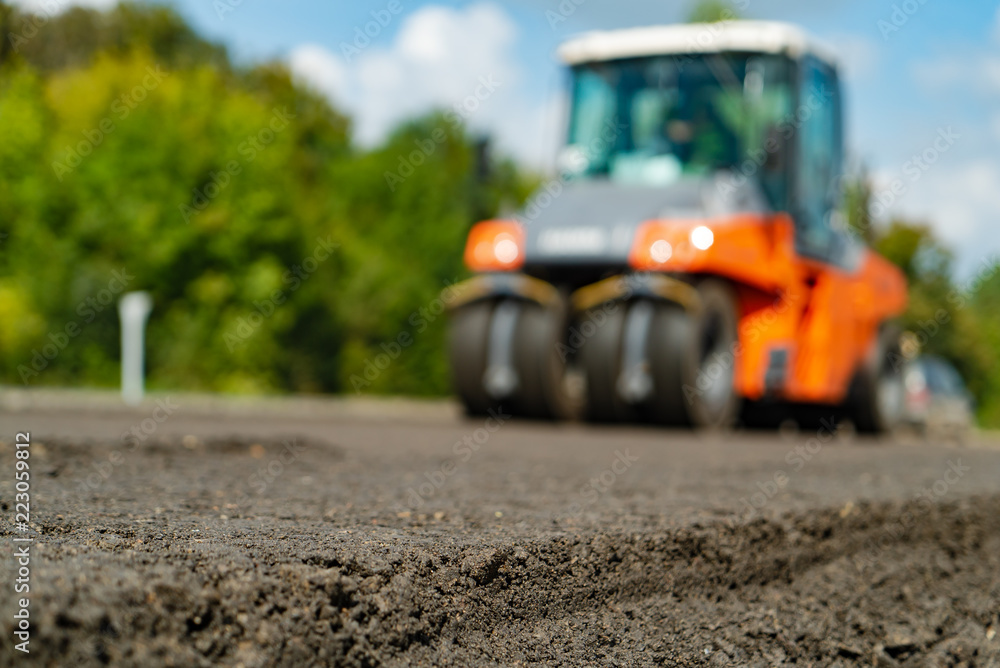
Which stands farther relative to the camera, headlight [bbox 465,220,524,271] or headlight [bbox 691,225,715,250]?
headlight [bbox 465,220,524,271]

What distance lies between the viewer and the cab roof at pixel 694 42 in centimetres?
785

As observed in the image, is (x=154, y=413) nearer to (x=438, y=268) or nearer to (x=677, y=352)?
(x=677, y=352)

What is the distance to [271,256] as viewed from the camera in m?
19.1

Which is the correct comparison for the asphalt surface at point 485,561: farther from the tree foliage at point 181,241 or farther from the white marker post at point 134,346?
the white marker post at point 134,346

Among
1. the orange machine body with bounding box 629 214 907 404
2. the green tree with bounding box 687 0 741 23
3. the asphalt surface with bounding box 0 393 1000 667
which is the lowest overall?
the asphalt surface with bounding box 0 393 1000 667

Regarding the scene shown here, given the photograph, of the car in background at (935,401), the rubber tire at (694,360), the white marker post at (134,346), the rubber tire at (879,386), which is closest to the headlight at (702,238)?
the rubber tire at (694,360)

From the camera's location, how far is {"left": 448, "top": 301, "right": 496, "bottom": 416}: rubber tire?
A: 8.00 metres

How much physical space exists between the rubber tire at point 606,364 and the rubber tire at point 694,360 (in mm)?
240

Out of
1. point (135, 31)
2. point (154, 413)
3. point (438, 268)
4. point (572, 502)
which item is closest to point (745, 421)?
point (154, 413)

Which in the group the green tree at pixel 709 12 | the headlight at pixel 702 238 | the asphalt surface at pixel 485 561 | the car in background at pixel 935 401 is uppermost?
the green tree at pixel 709 12

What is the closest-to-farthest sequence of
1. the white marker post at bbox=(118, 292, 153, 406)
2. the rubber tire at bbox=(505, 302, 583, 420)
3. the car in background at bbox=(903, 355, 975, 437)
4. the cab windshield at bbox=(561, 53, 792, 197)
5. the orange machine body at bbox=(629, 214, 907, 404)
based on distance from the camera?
1. the orange machine body at bbox=(629, 214, 907, 404)
2. the rubber tire at bbox=(505, 302, 583, 420)
3. the cab windshield at bbox=(561, 53, 792, 197)
4. the white marker post at bbox=(118, 292, 153, 406)
5. the car in background at bbox=(903, 355, 975, 437)

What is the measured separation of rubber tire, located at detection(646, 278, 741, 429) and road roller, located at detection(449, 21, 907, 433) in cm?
1

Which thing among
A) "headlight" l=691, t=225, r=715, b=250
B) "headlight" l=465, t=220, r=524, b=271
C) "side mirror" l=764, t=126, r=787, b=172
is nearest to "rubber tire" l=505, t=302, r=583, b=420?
"headlight" l=465, t=220, r=524, b=271

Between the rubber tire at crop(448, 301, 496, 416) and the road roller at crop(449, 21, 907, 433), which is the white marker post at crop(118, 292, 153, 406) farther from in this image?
the road roller at crop(449, 21, 907, 433)
